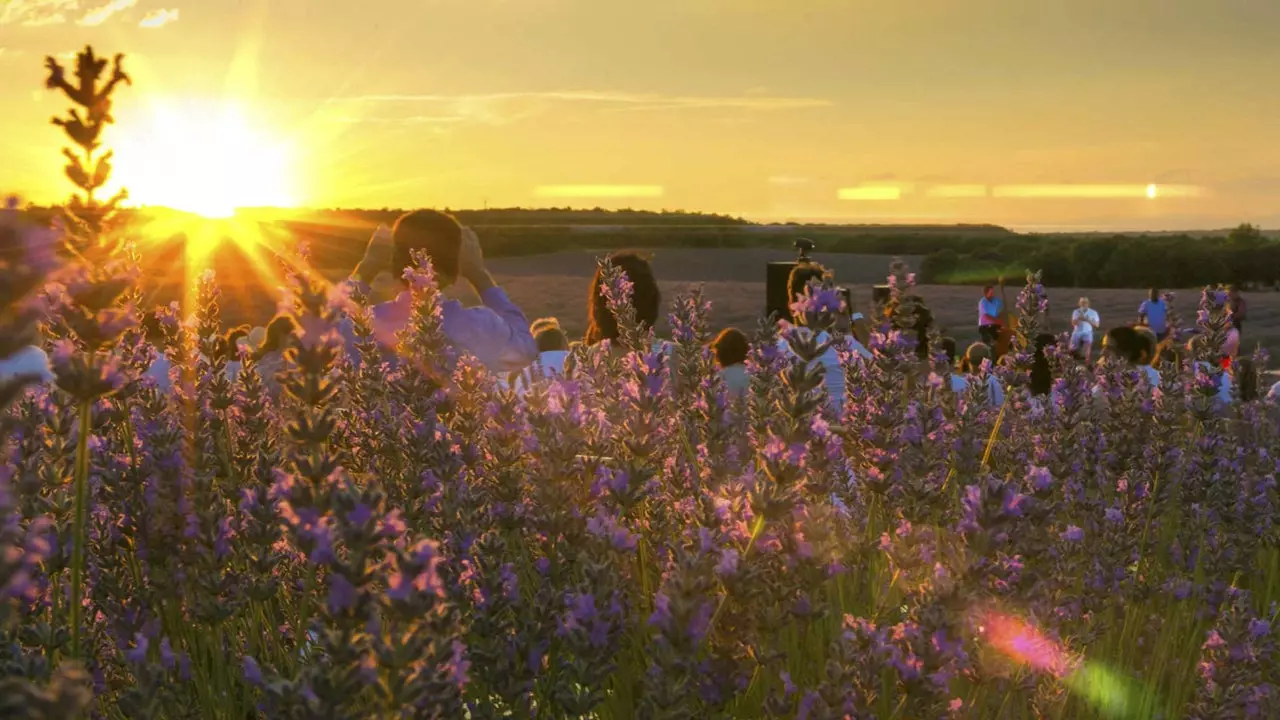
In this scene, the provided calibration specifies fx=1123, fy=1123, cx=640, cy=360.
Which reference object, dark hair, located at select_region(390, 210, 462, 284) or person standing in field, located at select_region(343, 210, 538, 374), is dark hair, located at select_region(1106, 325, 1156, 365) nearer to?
person standing in field, located at select_region(343, 210, 538, 374)

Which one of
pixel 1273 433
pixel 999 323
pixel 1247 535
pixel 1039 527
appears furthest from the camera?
pixel 999 323

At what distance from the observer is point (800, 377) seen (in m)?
1.77

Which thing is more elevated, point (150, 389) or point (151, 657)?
point (150, 389)

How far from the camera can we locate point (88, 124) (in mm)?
1726

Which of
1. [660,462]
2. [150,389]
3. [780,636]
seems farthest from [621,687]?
[150,389]

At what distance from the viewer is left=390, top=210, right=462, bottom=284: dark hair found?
17.4 ft

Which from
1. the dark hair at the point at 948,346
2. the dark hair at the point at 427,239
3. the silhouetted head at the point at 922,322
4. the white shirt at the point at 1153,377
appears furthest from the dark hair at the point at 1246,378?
the dark hair at the point at 427,239

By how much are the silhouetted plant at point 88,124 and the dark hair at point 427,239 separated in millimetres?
3490

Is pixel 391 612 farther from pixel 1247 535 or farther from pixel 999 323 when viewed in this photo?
pixel 999 323

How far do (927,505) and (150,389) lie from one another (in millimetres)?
1782

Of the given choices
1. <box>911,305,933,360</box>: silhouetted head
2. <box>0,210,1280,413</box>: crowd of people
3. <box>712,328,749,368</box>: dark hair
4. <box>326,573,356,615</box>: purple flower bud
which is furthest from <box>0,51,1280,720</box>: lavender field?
<box>712,328,749,368</box>: dark hair

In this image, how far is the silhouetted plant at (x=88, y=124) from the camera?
171 centimetres

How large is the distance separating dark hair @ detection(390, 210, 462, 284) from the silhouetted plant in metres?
3.49

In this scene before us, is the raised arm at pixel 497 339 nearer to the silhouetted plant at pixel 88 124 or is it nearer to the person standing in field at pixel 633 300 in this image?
the person standing in field at pixel 633 300
